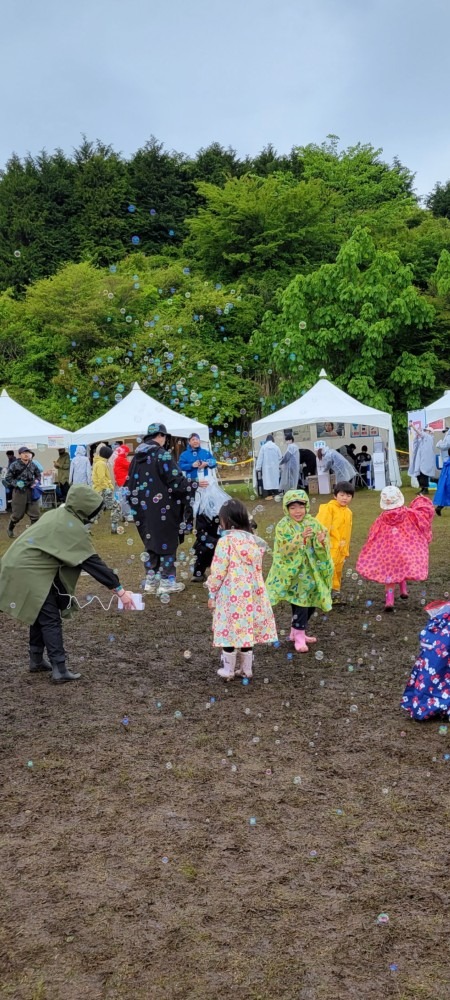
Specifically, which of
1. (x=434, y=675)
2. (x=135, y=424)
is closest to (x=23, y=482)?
(x=135, y=424)

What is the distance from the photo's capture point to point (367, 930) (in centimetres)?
271

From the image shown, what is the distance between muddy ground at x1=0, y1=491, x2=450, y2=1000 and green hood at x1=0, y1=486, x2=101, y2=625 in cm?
67

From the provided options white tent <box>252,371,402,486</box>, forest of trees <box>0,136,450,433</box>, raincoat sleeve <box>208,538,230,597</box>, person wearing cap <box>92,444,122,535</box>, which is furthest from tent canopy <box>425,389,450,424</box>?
raincoat sleeve <box>208,538,230,597</box>

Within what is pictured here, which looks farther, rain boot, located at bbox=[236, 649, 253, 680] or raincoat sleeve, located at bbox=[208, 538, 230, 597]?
rain boot, located at bbox=[236, 649, 253, 680]

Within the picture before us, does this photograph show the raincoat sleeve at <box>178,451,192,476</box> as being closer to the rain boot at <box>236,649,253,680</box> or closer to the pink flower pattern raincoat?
the pink flower pattern raincoat

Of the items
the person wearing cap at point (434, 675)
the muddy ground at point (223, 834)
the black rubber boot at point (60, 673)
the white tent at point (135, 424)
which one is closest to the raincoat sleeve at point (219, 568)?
the muddy ground at point (223, 834)

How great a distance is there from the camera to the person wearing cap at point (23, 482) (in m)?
12.7

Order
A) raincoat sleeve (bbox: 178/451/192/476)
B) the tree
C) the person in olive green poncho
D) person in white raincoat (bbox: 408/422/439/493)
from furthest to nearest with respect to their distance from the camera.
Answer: the tree → person in white raincoat (bbox: 408/422/439/493) → raincoat sleeve (bbox: 178/451/192/476) → the person in olive green poncho

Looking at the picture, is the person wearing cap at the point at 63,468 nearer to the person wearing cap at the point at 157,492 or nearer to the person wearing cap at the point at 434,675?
the person wearing cap at the point at 157,492

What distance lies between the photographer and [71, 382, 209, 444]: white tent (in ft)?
55.9

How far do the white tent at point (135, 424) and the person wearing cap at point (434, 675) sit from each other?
12.5m

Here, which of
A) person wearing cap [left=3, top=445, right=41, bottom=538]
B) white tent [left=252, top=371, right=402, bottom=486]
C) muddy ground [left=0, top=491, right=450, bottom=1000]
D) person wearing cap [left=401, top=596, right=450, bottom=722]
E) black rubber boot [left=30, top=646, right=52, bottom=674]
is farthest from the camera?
white tent [left=252, top=371, right=402, bottom=486]

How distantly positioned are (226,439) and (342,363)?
4.79 meters

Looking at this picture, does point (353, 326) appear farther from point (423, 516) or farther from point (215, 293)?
point (423, 516)
